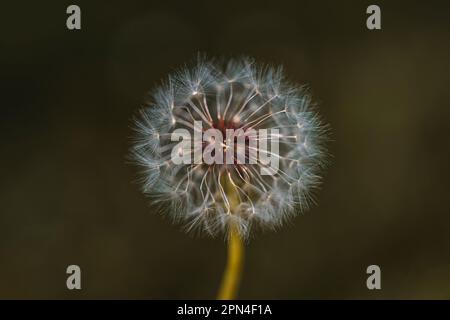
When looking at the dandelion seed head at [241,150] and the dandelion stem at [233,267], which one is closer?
the dandelion stem at [233,267]

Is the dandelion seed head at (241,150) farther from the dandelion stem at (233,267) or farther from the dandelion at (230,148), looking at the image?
the dandelion stem at (233,267)

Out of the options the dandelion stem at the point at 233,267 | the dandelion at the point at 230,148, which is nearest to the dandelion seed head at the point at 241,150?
the dandelion at the point at 230,148

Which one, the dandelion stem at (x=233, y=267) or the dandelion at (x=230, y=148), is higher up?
the dandelion at (x=230, y=148)

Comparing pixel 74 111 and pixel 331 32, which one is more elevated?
pixel 331 32

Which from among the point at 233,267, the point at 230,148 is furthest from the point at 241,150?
the point at 233,267

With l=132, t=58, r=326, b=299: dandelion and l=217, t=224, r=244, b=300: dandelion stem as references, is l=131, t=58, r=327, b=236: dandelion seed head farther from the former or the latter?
l=217, t=224, r=244, b=300: dandelion stem
